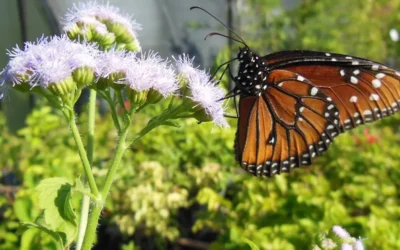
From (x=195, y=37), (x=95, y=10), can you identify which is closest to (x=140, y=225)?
(x=95, y=10)

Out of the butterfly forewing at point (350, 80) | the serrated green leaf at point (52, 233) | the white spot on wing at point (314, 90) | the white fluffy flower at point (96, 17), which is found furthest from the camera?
the white spot on wing at point (314, 90)

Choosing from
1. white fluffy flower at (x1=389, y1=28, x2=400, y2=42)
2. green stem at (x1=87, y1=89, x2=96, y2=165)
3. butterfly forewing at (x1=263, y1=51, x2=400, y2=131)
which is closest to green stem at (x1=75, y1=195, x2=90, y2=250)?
green stem at (x1=87, y1=89, x2=96, y2=165)

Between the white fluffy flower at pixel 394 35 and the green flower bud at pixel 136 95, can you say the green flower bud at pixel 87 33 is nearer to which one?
the green flower bud at pixel 136 95

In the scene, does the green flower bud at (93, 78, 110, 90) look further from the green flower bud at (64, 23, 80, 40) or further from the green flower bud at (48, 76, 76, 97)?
the green flower bud at (64, 23, 80, 40)

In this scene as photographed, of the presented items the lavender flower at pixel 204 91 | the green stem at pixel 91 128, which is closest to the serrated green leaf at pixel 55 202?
the green stem at pixel 91 128

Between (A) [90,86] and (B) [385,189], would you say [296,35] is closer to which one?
(B) [385,189]

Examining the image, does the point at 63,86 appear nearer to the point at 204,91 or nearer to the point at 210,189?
the point at 204,91
